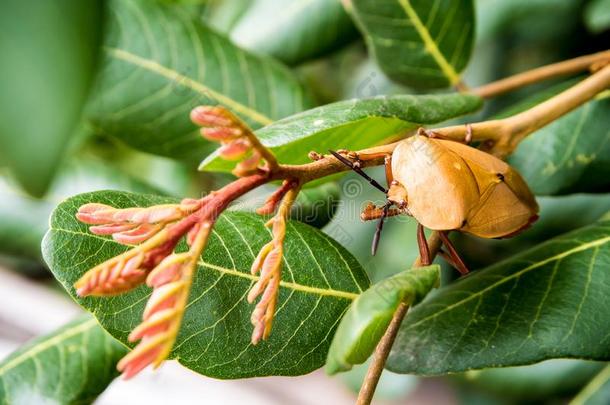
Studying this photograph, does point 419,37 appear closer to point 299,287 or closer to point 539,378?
point 299,287

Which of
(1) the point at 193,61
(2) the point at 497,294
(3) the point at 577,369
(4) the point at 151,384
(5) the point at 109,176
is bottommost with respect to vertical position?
(4) the point at 151,384

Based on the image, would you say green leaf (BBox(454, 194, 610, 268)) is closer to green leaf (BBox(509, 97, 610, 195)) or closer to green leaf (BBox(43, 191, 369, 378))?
green leaf (BBox(509, 97, 610, 195))

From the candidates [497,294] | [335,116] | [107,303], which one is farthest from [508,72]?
[107,303]

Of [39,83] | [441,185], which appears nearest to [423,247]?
[441,185]

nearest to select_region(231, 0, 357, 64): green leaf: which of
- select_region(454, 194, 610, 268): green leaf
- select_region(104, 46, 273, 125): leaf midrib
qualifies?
select_region(104, 46, 273, 125): leaf midrib

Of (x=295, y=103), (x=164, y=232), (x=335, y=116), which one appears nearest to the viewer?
(x=164, y=232)

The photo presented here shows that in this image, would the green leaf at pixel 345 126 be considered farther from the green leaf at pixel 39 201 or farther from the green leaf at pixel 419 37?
the green leaf at pixel 39 201

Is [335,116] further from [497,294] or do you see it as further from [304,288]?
[497,294]
